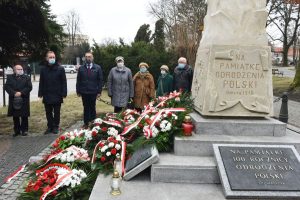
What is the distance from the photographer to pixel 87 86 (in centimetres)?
766

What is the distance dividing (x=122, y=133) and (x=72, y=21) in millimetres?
55338

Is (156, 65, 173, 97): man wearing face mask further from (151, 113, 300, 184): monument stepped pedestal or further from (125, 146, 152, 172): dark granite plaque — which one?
(125, 146, 152, 172): dark granite plaque

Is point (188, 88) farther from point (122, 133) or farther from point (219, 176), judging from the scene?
Result: point (219, 176)

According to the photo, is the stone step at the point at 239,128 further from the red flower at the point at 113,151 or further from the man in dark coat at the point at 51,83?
the man in dark coat at the point at 51,83

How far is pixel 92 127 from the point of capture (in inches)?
227

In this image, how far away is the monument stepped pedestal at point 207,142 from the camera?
4.05 metres

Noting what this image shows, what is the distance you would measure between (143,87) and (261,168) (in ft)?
13.9

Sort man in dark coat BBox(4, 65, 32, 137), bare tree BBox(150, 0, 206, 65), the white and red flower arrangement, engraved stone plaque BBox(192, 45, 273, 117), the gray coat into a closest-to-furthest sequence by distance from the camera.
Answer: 1. the white and red flower arrangement
2. engraved stone plaque BBox(192, 45, 273, 117)
3. man in dark coat BBox(4, 65, 32, 137)
4. the gray coat
5. bare tree BBox(150, 0, 206, 65)

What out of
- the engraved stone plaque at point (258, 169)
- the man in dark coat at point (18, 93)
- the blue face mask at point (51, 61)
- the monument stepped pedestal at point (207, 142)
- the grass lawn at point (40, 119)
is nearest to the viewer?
the engraved stone plaque at point (258, 169)

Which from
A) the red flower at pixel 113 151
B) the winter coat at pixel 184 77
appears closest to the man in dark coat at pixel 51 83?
the winter coat at pixel 184 77

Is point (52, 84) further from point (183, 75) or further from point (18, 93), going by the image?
point (183, 75)

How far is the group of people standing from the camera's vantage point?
7.34 meters

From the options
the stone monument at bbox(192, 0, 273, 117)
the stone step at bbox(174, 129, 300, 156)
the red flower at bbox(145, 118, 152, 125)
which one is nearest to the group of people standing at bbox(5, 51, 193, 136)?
the stone monument at bbox(192, 0, 273, 117)

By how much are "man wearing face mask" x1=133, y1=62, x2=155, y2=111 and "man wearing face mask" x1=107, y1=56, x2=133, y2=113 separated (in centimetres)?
22
